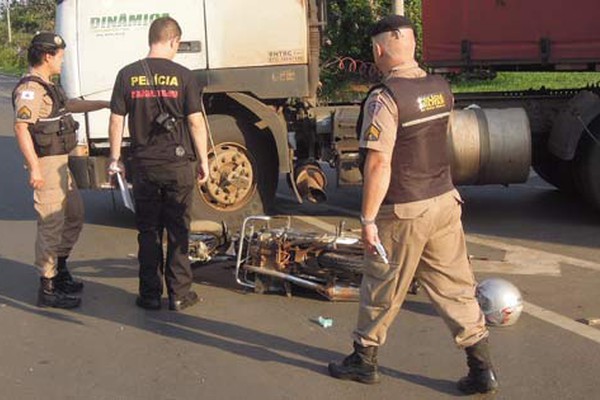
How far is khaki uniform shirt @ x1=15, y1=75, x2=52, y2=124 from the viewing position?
5715mm

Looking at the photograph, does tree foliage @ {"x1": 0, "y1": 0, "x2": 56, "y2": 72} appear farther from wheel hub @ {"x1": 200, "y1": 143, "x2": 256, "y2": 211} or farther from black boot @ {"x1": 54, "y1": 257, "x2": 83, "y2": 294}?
black boot @ {"x1": 54, "y1": 257, "x2": 83, "y2": 294}

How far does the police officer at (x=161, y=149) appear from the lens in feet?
18.1

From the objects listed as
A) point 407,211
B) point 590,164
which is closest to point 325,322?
point 407,211

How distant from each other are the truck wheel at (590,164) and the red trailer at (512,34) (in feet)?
2.67

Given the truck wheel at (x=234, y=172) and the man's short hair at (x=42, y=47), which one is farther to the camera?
the truck wheel at (x=234, y=172)

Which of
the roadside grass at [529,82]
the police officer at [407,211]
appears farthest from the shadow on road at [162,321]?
the roadside grass at [529,82]

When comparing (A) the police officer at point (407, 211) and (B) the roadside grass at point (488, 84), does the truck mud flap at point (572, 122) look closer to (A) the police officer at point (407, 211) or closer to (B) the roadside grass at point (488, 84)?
(B) the roadside grass at point (488, 84)

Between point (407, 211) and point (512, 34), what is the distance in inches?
199

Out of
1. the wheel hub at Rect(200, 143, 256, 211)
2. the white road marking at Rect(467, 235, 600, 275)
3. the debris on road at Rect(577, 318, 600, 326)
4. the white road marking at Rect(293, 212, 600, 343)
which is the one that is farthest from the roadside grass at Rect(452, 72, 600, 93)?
the debris on road at Rect(577, 318, 600, 326)

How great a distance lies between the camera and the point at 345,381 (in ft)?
14.9

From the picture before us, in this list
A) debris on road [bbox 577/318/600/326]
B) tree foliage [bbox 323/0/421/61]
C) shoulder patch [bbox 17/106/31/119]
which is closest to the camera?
debris on road [bbox 577/318/600/326]

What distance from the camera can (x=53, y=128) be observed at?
19.3ft

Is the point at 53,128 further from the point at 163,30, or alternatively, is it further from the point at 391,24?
the point at 391,24

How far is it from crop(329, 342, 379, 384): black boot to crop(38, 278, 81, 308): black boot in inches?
89.5
